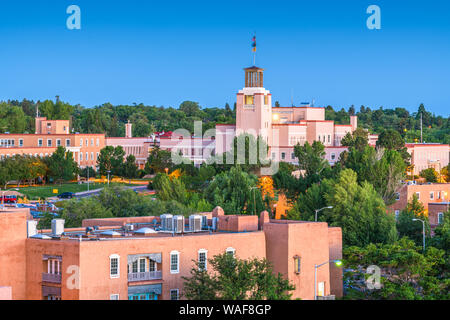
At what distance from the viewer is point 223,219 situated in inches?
2130

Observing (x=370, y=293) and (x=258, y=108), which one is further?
(x=258, y=108)

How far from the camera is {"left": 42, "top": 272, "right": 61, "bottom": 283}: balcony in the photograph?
44688 mm

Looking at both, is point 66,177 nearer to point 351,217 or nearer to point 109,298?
point 351,217

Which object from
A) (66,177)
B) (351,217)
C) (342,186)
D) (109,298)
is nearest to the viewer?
(109,298)

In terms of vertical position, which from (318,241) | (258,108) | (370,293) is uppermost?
(258,108)

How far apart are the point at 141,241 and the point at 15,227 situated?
610 centimetres

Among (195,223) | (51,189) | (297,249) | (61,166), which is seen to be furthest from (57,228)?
(61,166)

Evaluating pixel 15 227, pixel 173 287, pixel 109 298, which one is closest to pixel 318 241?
pixel 173 287

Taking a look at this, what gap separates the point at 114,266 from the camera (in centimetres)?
4553

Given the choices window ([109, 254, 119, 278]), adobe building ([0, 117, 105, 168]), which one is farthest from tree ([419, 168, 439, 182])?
window ([109, 254, 119, 278])

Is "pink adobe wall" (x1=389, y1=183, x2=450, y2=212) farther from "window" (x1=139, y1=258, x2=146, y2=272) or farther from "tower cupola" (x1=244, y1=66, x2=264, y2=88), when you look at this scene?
"window" (x1=139, y1=258, x2=146, y2=272)

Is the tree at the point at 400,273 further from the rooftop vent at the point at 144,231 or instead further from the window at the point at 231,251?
the rooftop vent at the point at 144,231

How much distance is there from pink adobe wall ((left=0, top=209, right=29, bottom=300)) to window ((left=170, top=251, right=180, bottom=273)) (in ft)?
23.7

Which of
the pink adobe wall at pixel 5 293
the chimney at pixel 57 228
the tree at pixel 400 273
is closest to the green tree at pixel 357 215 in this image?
the tree at pixel 400 273
